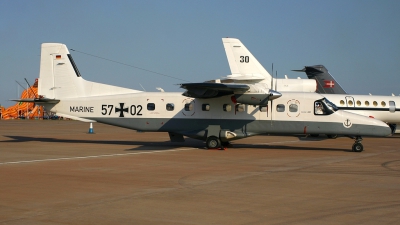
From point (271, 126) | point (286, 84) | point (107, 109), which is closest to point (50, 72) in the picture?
point (107, 109)

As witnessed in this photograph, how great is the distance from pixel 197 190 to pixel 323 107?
1086cm

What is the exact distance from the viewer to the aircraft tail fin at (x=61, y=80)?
19516 millimetres

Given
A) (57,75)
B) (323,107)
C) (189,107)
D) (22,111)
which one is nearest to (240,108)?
(189,107)

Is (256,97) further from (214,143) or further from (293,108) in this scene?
(214,143)

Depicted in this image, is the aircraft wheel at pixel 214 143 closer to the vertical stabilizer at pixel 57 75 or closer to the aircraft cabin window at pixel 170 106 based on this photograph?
the aircraft cabin window at pixel 170 106

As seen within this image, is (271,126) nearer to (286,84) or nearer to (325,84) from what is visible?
(286,84)

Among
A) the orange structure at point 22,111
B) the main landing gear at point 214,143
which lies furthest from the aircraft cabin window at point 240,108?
the orange structure at point 22,111

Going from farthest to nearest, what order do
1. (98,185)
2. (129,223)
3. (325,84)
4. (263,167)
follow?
(325,84) < (263,167) < (98,185) < (129,223)

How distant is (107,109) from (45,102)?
2812mm

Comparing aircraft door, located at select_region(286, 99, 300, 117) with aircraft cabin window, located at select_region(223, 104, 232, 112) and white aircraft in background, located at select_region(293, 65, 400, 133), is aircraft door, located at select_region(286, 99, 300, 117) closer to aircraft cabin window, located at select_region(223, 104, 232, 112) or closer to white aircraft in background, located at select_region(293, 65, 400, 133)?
aircraft cabin window, located at select_region(223, 104, 232, 112)

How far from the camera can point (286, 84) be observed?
88.3 ft

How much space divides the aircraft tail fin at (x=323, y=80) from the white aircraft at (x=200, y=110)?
547 inches

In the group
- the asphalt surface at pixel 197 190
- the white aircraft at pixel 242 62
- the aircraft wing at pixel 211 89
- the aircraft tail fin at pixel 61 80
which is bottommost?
the asphalt surface at pixel 197 190

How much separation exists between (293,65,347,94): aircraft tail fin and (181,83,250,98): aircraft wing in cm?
1585
